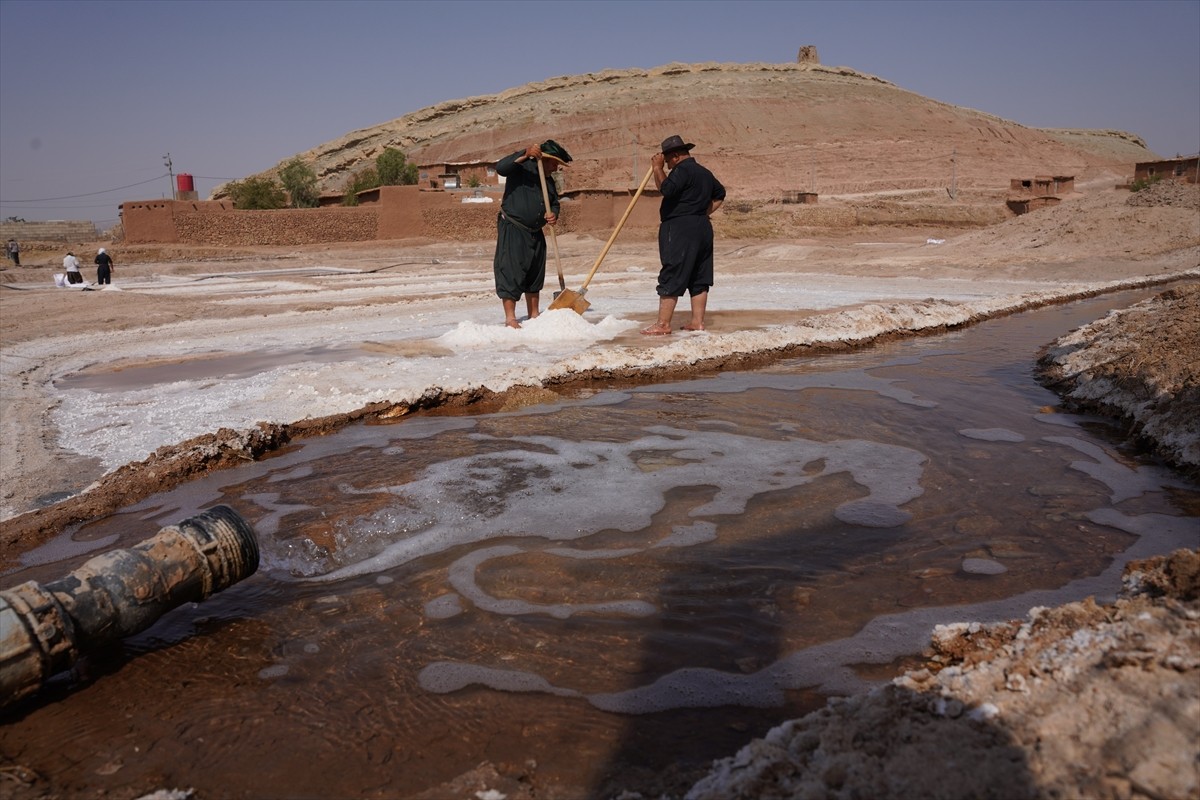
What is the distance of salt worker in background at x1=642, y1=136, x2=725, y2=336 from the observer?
669 cm

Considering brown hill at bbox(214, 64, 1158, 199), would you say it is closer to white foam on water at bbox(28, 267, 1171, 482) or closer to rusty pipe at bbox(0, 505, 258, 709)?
white foam on water at bbox(28, 267, 1171, 482)

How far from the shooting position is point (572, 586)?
2588 millimetres

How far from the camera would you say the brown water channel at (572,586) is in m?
1.85

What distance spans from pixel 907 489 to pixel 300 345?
16.6 ft

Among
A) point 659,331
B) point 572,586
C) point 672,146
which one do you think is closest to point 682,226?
point 672,146

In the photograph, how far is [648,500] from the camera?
331 centimetres

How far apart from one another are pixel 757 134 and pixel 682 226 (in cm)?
4446

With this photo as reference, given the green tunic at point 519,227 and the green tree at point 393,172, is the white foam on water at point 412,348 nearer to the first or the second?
the green tunic at point 519,227

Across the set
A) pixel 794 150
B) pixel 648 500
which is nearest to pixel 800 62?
pixel 794 150

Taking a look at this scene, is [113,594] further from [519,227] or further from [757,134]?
[757,134]

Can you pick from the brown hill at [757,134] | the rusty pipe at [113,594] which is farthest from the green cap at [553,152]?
the brown hill at [757,134]

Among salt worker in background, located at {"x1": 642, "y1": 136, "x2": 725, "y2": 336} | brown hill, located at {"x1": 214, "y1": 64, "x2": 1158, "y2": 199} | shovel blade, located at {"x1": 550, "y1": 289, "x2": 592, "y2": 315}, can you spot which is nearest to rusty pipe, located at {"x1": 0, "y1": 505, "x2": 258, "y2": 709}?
salt worker in background, located at {"x1": 642, "y1": 136, "x2": 725, "y2": 336}

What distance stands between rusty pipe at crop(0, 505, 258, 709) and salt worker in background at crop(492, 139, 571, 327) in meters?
4.67

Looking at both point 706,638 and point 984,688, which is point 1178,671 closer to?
point 984,688
